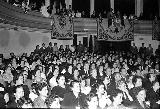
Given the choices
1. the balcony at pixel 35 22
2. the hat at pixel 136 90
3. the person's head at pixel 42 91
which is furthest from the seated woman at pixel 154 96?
the balcony at pixel 35 22

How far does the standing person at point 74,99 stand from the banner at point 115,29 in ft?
30.9

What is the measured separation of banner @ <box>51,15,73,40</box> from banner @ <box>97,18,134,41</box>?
1813mm

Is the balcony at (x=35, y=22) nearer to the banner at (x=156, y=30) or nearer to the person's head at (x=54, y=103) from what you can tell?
the banner at (x=156, y=30)

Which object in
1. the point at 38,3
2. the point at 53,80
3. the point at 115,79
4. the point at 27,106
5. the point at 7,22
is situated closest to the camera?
the point at 27,106

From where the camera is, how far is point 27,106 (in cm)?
563

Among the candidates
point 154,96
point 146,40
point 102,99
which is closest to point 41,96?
point 102,99

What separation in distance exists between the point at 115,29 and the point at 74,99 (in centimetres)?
1012

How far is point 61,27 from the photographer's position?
16.0 metres

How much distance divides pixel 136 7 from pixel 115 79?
12.9m

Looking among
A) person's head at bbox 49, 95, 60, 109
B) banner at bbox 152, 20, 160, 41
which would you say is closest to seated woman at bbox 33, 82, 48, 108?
person's head at bbox 49, 95, 60, 109

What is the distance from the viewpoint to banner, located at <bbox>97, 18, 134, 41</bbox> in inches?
643

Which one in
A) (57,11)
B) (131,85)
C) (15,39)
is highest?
(57,11)

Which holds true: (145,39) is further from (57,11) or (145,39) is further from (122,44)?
(57,11)

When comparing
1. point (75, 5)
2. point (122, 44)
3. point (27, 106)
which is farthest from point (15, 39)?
point (27, 106)
